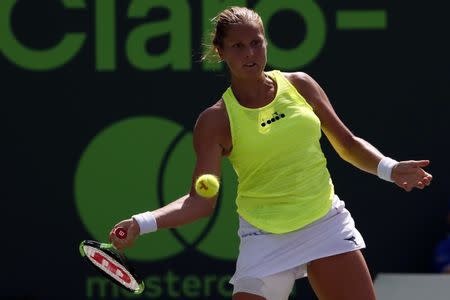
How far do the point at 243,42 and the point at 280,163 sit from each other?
0.46 meters

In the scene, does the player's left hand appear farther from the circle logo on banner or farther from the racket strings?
the circle logo on banner

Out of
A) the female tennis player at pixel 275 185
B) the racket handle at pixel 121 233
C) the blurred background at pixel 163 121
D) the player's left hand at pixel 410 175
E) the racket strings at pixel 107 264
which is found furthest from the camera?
the blurred background at pixel 163 121

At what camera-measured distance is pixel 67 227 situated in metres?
7.14

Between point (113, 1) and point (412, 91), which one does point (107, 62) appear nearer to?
point (113, 1)

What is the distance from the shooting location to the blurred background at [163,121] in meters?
7.04

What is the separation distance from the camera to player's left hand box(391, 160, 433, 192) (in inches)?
164

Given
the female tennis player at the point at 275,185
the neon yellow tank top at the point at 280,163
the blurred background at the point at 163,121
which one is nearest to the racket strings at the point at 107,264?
the female tennis player at the point at 275,185

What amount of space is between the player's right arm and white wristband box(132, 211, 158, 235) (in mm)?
32

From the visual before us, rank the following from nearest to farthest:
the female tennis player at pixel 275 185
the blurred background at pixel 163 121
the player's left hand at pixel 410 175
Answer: the female tennis player at pixel 275 185 < the player's left hand at pixel 410 175 < the blurred background at pixel 163 121

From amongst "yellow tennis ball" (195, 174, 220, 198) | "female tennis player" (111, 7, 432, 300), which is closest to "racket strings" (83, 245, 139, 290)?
"female tennis player" (111, 7, 432, 300)

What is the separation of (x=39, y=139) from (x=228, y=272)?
4.65ft

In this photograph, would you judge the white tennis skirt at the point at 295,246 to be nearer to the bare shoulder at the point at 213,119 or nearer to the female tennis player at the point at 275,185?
the female tennis player at the point at 275,185

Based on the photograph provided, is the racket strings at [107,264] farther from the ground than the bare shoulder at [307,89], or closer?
closer

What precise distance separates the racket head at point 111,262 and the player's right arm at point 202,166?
0.61ft
